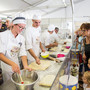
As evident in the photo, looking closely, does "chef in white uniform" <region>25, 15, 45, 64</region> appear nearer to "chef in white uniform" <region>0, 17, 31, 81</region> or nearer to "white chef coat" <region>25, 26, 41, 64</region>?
"white chef coat" <region>25, 26, 41, 64</region>

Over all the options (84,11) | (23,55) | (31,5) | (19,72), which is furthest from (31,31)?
(84,11)

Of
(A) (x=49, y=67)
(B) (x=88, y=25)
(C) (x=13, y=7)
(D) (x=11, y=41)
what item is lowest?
(A) (x=49, y=67)

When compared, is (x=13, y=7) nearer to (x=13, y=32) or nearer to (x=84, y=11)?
(x=13, y=32)

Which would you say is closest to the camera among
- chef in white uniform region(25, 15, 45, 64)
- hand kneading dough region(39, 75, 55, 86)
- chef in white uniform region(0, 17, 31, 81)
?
hand kneading dough region(39, 75, 55, 86)

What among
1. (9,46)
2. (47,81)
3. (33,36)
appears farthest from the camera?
(33,36)

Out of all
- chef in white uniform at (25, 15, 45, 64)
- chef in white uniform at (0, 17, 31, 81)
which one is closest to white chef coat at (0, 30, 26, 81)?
chef in white uniform at (0, 17, 31, 81)

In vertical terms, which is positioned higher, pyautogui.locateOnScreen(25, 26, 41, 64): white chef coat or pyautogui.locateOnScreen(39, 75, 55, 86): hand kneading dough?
pyautogui.locateOnScreen(25, 26, 41, 64): white chef coat

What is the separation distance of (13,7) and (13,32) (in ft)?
12.2

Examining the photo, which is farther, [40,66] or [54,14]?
[54,14]

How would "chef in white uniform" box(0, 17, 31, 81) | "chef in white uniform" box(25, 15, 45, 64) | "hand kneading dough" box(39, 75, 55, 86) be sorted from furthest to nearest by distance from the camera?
"chef in white uniform" box(25, 15, 45, 64)
"chef in white uniform" box(0, 17, 31, 81)
"hand kneading dough" box(39, 75, 55, 86)

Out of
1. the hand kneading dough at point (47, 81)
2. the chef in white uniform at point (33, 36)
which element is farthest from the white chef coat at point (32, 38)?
the hand kneading dough at point (47, 81)

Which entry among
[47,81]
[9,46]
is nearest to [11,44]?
[9,46]

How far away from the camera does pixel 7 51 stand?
4.22 feet

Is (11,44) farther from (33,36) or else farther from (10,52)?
(33,36)
